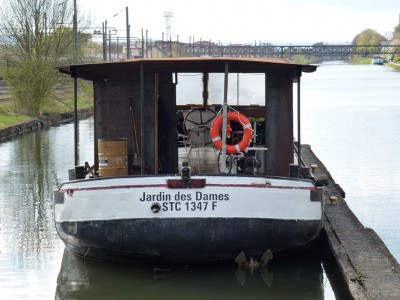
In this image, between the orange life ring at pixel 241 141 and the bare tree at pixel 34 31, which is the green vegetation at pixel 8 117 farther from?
the orange life ring at pixel 241 141

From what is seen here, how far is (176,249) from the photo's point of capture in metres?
9.78

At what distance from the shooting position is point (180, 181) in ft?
31.2

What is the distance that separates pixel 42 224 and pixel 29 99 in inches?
984

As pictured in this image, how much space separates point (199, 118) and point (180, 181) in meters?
2.20

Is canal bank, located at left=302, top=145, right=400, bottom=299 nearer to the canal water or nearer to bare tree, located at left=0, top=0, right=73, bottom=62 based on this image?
the canal water

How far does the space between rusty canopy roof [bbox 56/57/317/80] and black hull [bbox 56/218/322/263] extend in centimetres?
185

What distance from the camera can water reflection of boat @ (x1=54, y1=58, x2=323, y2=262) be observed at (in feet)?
31.5

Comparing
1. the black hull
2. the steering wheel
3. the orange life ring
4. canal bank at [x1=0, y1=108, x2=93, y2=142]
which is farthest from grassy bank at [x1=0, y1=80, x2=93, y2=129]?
the black hull

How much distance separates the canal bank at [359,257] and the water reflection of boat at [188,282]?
0.52 metres

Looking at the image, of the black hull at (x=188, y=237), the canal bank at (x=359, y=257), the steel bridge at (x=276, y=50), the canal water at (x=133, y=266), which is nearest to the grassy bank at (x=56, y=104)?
the canal water at (x=133, y=266)

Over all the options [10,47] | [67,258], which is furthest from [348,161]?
[10,47]

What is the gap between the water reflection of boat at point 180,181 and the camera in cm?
961

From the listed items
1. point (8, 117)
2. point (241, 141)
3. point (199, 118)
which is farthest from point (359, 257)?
point (8, 117)

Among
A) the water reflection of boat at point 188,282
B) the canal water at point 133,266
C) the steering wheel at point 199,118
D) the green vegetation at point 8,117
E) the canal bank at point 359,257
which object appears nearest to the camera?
the canal bank at point 359,257
